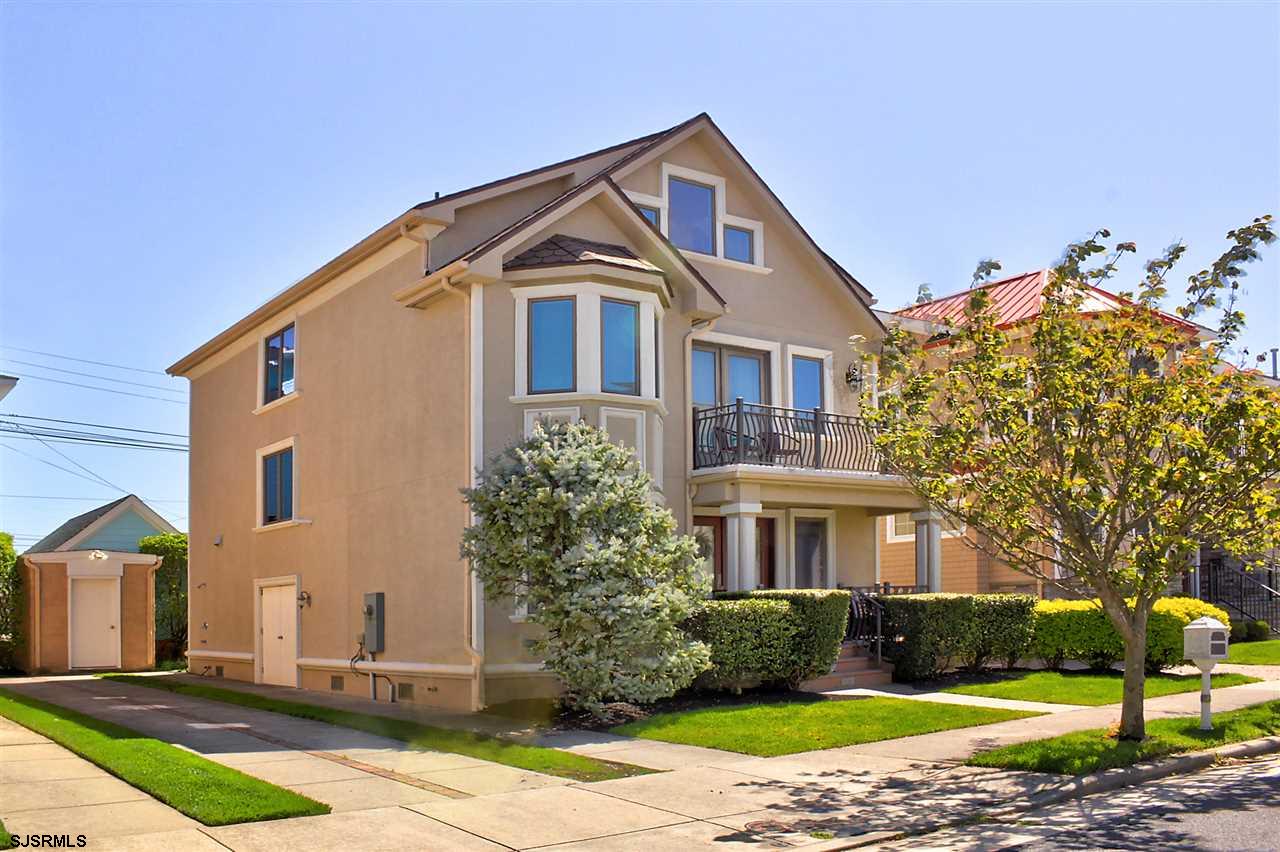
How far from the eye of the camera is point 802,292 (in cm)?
2222

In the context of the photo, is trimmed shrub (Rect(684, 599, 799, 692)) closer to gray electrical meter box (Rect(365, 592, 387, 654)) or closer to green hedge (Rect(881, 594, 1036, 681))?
green hedge (Rect(881, 594, 1036, 681))

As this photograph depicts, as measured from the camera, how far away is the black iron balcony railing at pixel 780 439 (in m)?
19.5

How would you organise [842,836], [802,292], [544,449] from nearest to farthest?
[842,836] < [544,449] < [802,292]

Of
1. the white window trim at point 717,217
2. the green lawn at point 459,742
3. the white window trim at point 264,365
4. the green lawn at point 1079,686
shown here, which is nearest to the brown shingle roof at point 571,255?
the white window trim at point 717,217

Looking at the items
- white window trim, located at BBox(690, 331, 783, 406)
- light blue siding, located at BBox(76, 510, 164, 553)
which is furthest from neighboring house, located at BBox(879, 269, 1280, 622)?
light blue siding, located at BBox(76, 510, 164, 553)

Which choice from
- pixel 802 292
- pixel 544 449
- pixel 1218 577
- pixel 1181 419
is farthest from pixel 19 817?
pixel 1218 577

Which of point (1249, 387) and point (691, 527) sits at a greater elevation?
point (1249, 387)

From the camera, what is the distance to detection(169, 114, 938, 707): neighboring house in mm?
17406

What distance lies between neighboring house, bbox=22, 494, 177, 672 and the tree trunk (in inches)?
916

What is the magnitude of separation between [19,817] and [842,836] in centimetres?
620

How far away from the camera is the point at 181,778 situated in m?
10.7

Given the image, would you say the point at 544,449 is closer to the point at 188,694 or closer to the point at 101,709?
the point at 101,709

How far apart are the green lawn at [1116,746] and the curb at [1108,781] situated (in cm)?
15

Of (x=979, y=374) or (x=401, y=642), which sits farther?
(x=401, y=642)
